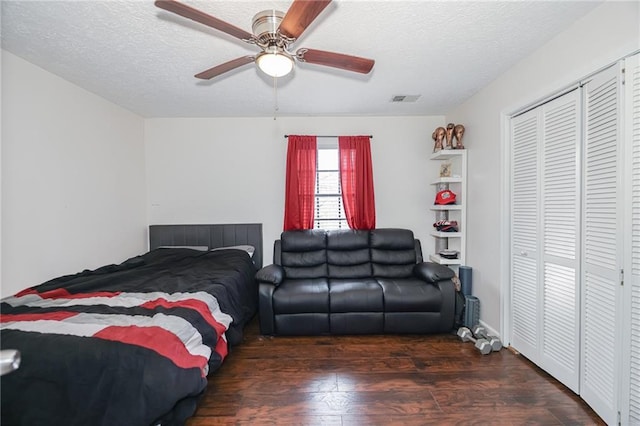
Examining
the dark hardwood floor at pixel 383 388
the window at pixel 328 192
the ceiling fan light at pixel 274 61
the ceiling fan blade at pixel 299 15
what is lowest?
the dark hardwood floor at pixel 383 388

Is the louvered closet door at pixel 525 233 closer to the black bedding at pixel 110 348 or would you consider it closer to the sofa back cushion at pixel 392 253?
the sofa back cushion at pixel 392 253

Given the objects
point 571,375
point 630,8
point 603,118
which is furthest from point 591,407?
point 630,8

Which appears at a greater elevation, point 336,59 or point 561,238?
point 336,59

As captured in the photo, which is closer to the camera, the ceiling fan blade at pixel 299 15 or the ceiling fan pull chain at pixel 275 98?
the ceiling fan blade at pixel 299 15

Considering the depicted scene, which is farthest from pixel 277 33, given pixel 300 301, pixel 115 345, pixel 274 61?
pixel 300 301

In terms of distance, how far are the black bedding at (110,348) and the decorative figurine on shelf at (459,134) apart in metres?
3.08

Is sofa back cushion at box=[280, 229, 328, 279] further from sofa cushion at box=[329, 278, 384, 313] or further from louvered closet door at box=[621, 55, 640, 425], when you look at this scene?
louvered closet door at box=[621, 55, 640, 425]

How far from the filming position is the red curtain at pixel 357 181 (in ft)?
11.4

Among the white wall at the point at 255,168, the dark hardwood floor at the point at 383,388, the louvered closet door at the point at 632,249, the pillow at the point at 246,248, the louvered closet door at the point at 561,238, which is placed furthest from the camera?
the white wall at the point at 255,168

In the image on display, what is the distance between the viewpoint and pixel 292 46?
1.95 m

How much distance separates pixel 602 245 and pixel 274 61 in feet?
7.49

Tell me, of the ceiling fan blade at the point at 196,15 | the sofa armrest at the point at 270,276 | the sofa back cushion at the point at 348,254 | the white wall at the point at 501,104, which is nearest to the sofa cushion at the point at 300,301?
the sofa armrest at the point at 270,276

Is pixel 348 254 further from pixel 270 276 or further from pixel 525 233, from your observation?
pixel 525 233

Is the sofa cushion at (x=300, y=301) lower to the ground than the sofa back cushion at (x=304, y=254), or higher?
lower
